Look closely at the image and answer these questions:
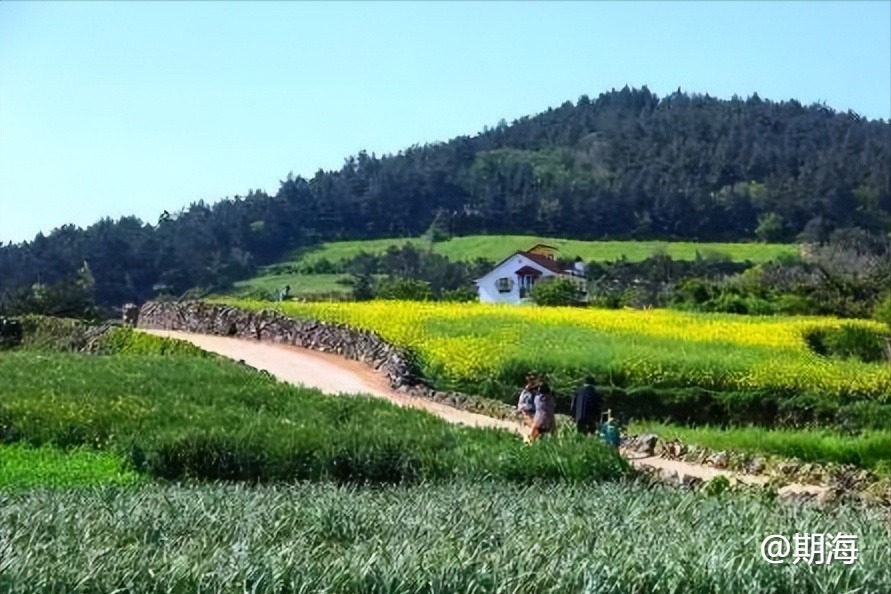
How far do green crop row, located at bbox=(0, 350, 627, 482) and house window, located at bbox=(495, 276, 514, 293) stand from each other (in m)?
45.5

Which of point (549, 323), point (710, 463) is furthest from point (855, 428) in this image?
point (549, 323)

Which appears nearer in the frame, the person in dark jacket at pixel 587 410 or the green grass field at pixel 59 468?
the green grass field at pixel 59 468

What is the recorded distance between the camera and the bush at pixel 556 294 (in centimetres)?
4894

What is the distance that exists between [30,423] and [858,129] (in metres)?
96.7

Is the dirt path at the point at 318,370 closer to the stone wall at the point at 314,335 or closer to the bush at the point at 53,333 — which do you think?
the stone wall at the point at 314,335

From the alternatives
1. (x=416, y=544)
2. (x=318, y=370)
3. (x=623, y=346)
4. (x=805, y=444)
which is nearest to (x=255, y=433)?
(x=416, y=544)

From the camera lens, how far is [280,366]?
2909 centimetres

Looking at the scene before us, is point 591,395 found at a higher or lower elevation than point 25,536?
lower

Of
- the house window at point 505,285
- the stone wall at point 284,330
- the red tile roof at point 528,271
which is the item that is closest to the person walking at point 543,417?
the stone wall at point 284,330

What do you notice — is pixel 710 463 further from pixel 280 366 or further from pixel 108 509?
pixel 280 366

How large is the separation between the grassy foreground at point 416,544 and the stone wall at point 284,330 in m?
17.2

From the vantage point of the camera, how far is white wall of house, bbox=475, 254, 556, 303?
67938 mm

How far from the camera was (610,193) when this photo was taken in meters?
94.9

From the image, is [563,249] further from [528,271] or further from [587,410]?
[587,410]
